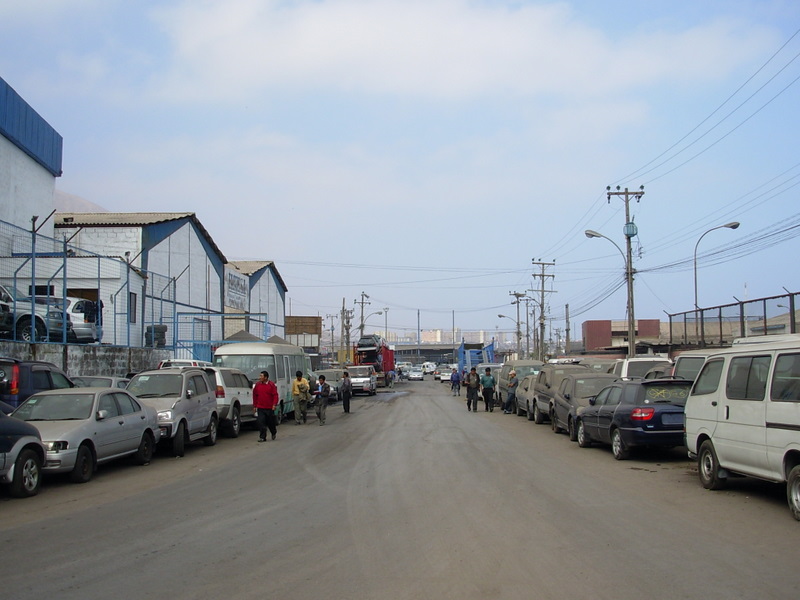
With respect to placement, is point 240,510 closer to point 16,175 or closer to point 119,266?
point 119,266

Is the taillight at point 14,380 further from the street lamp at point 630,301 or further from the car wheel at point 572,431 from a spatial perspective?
the street lamp at point 630,301

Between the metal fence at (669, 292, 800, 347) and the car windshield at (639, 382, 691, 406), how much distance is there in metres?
9.81

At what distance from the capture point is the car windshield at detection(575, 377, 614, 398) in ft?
59.4

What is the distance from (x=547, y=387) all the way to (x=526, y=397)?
12.4 feet

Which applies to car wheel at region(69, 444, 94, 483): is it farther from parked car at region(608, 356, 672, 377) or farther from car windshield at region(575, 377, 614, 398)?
parked car at region(608, 356, 672, 377)

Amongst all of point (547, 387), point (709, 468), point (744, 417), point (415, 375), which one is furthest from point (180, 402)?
point (415, 375)

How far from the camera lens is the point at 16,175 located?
101 ft

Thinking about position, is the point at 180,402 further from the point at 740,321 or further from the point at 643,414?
the point at 740,321

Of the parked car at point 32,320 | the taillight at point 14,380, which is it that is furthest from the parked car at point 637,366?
the parked car at point 32,320

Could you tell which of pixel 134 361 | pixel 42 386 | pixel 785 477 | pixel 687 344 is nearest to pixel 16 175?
pixel 134 361

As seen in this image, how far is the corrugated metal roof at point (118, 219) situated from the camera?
39.0 m

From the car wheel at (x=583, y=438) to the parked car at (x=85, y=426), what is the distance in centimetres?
917

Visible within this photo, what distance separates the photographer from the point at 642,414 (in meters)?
13.6

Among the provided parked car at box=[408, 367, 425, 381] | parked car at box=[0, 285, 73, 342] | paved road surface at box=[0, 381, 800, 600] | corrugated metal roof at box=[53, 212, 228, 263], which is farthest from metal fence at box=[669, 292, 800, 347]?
parked car at box=[408, 367, 425, 381]
